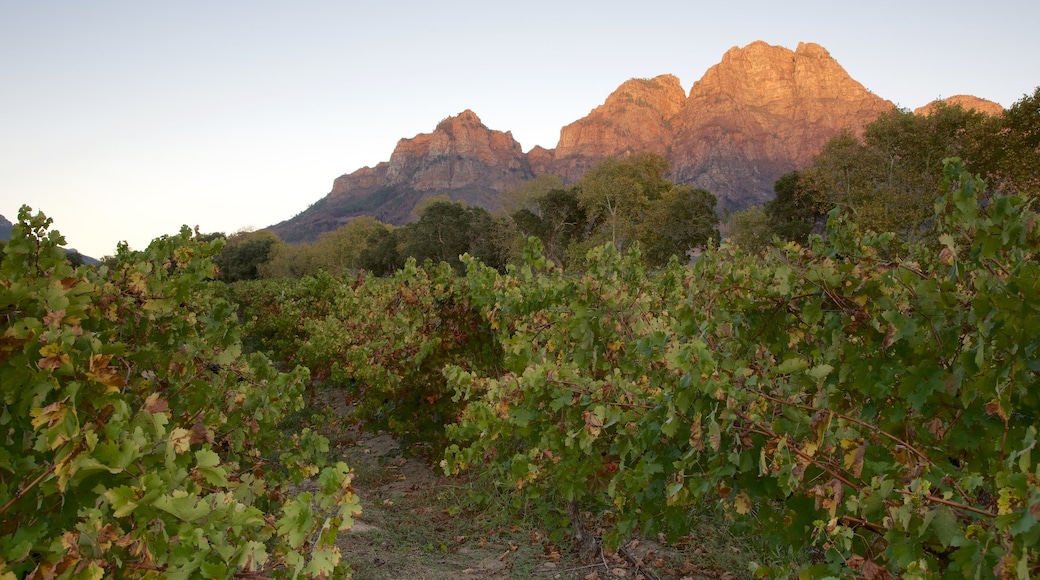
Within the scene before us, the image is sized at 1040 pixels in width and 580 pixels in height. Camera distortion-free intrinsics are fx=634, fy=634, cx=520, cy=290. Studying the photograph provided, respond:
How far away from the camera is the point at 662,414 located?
296 cm

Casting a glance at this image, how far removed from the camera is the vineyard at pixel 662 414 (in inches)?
65.4

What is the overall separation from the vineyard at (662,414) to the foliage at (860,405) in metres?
0.01

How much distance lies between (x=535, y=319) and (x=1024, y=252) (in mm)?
3623

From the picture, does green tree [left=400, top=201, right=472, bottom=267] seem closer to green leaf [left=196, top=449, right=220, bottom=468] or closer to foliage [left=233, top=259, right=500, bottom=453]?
foliage [left=233, top=259, right=500, bottom=453]

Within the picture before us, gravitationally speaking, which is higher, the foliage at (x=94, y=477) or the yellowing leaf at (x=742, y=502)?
the foliage at (x=94, y=477)

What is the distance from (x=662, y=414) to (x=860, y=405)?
36.0 inches

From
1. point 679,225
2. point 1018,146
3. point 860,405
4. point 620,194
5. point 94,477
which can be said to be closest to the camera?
point 94,477

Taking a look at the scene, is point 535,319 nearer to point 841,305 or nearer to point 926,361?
point 841,305

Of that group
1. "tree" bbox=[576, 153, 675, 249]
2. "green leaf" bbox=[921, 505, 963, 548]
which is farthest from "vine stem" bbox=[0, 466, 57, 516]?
"tree" bbox=[576, 153, 675, 249]

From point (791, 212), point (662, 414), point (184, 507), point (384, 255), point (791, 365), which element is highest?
point (384, 255)

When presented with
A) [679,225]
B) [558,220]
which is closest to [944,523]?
[679,225]

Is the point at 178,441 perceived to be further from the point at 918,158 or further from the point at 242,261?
the point at 242,261

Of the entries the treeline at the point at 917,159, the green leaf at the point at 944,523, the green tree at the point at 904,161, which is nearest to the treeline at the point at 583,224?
the treeline at the point at 917,159

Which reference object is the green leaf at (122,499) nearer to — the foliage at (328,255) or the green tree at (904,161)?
the green tree at (904,161)
